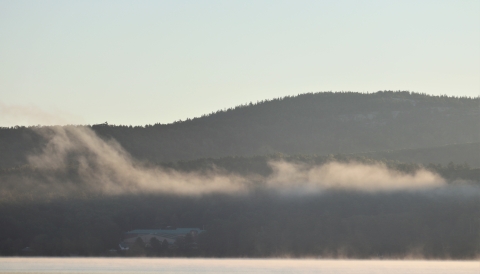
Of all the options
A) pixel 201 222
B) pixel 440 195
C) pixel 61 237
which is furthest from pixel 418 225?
pixel 61 237

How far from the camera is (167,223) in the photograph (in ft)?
514

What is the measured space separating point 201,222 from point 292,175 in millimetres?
28934

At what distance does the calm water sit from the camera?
107 meters

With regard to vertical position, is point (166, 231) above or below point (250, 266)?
above

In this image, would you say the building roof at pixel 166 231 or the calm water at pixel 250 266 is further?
the building roof at pixel 166 231

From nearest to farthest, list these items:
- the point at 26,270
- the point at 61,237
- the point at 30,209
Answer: the point at 26,270 → the point at 61,237 → the point at 30,209

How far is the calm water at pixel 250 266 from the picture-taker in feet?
352

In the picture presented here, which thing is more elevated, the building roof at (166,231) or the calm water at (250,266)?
the building roof at (166,231)

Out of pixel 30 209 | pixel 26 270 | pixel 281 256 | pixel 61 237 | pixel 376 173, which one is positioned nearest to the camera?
pixel 26 270

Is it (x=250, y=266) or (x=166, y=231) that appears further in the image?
(x=166, y=231)

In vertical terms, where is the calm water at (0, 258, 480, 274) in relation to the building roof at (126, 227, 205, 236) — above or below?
below

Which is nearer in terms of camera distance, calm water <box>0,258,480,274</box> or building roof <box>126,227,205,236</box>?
calm water <box>0,258,480,274</box>

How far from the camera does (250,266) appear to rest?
4636 inches

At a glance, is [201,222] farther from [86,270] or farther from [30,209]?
[86,270]
